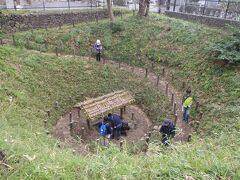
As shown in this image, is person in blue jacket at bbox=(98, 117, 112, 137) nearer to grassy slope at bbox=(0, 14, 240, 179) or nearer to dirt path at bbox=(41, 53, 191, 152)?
dirt path at bbox=(41, 53, 191, 152)

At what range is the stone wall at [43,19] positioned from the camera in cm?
1742

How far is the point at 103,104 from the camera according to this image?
11391mm

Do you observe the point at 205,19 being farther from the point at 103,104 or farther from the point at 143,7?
the point at 103,104

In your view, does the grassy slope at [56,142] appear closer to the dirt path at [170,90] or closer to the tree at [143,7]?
the dirt path at [170,90]

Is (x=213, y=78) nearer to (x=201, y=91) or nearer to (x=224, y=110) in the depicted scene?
(x=201, y=91)

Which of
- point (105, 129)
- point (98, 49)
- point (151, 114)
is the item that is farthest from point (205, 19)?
point (105, 129)

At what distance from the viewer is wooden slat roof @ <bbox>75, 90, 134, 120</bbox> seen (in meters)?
10.8

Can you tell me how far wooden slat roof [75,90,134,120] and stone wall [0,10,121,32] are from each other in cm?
967

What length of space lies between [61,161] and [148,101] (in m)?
9.57

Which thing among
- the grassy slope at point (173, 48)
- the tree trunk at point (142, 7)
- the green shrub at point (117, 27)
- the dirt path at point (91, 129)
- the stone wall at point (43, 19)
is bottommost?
the dirt path at point (91, 129)

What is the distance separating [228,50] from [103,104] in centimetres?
677

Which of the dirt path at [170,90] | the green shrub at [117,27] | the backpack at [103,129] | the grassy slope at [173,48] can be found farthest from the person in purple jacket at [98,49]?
the backpack at [103,129]

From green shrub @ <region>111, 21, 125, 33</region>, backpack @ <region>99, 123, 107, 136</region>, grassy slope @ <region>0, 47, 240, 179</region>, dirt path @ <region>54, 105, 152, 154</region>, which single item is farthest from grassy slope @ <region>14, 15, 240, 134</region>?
backpack @ <region>99, 123, 107, 136</region>

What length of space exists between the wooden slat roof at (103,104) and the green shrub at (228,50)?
502cm
